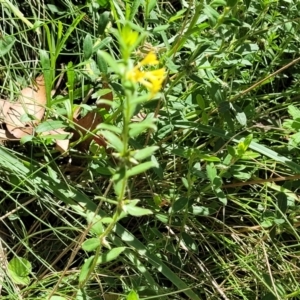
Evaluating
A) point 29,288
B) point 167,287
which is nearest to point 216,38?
point 167,287

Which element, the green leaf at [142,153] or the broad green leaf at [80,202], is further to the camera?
the broad green leaf at [80,202]

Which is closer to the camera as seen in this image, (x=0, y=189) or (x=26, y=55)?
(x=0, y=189)

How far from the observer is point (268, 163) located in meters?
1.38

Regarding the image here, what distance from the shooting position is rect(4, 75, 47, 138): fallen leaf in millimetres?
1271

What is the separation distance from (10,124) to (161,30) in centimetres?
42

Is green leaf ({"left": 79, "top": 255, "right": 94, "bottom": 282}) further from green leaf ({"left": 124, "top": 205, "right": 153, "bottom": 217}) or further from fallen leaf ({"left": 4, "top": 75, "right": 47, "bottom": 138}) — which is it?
fallen leaf ({"left": 4, "top": 75, "right": 47, "bottom": 138})

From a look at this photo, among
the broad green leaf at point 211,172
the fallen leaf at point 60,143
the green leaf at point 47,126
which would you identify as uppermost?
the green leaf at point 47,126

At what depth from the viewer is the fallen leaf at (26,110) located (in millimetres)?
1271

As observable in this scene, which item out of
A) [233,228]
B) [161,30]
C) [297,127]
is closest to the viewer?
[161,30]

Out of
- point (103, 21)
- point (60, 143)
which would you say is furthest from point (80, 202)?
point (103, 21)

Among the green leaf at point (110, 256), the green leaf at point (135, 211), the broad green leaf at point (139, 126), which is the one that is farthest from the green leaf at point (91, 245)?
the broad green leaf at point (139, 126)

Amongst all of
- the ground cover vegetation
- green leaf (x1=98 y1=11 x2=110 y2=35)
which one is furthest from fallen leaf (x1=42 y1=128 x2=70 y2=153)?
green leaf (x1=98 y1=11 x2=110 y2=35)

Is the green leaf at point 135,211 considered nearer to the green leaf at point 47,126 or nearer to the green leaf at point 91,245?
the green leaf at point 91,245

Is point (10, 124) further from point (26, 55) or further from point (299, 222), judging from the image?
point (299, 222)
